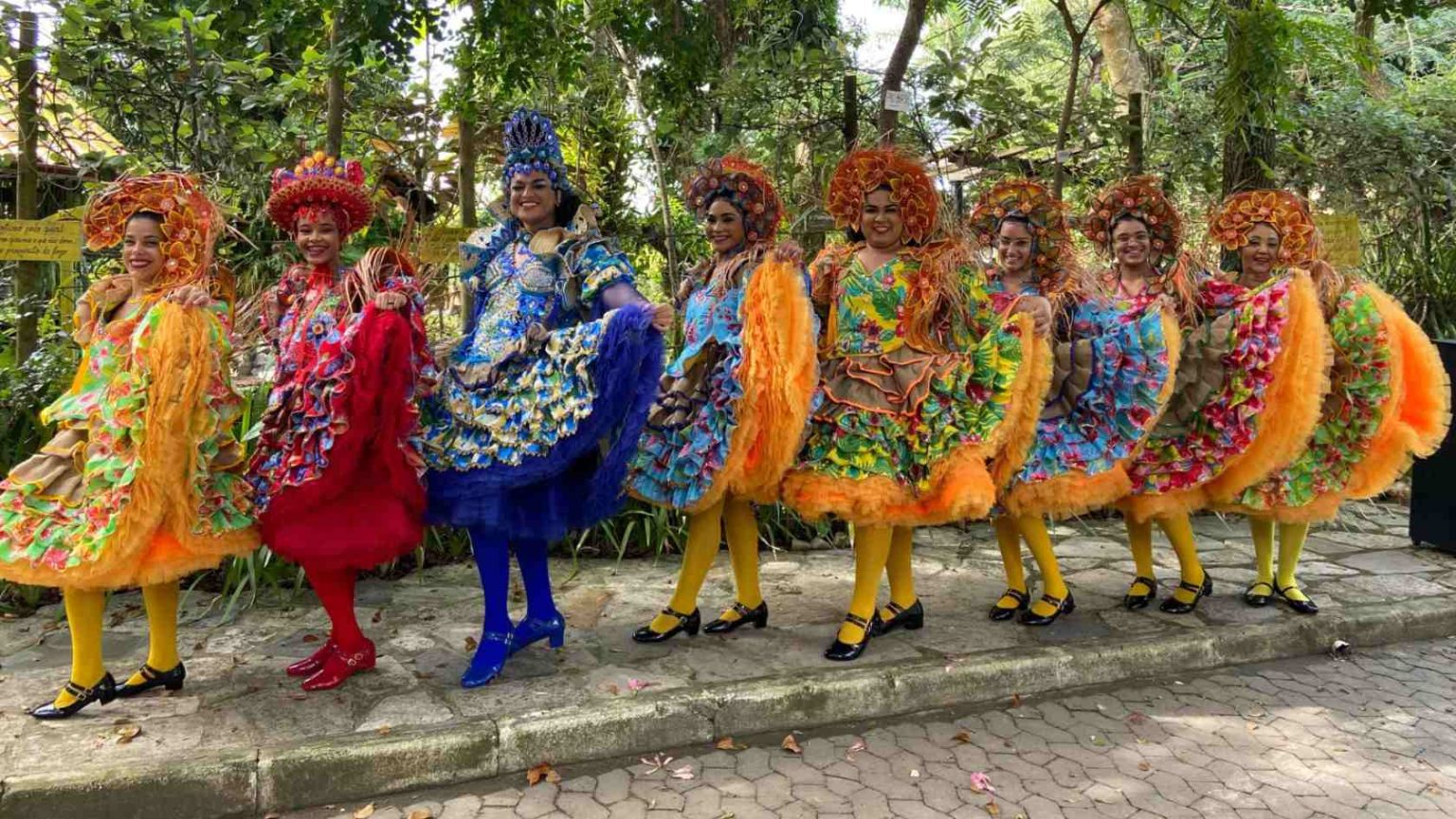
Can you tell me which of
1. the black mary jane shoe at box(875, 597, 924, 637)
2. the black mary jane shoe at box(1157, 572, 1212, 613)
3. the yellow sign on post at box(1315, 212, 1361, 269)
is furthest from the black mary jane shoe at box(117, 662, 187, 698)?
the yellow sign on post at box(1315, 212, 1361, 269)

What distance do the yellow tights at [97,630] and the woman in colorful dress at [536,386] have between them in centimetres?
99

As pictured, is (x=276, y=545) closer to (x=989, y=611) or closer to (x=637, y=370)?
(x=637, y=370)

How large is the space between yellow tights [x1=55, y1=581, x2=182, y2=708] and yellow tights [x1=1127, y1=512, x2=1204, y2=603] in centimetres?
423

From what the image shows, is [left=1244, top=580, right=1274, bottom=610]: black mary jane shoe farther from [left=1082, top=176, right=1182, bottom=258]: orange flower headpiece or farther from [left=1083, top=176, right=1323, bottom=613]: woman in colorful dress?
[left=1082, top=176, right=1182, bottom=258]: orange flower headpiece

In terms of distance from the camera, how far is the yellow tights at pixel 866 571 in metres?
4.07

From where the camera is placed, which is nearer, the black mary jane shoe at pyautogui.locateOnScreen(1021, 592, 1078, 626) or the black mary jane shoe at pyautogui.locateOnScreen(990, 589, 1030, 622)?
the black mary jane shoe at pyautogui.locateOnScreen(1021, 592, 1078, 626)

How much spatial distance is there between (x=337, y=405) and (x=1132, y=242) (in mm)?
3605

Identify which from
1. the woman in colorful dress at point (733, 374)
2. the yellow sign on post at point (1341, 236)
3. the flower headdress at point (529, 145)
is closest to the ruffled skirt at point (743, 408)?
the woman in colorful dress at point (733, 374)

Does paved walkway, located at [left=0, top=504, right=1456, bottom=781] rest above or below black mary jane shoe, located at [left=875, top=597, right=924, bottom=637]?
below

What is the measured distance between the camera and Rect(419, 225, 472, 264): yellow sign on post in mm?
5395

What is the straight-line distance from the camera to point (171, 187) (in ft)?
11.2

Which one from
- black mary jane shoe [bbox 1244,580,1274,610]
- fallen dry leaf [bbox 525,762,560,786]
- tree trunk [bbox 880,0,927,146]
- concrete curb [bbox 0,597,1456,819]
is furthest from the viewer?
tree trunk [bbox 880,0,927,146]

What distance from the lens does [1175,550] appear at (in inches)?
188

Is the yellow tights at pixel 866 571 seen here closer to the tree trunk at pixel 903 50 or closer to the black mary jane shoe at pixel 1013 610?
the black mary jane shoe at pixel 1013 610
